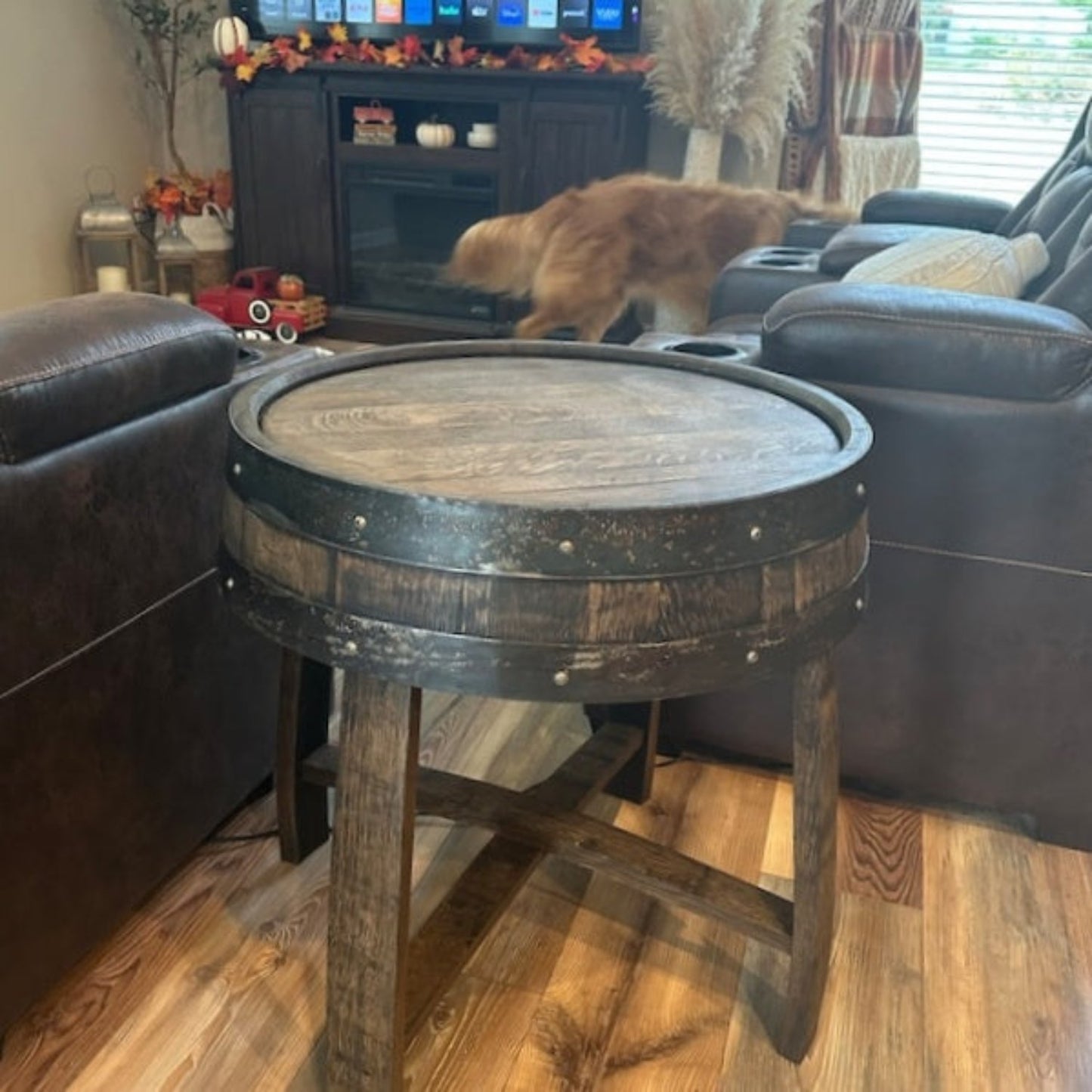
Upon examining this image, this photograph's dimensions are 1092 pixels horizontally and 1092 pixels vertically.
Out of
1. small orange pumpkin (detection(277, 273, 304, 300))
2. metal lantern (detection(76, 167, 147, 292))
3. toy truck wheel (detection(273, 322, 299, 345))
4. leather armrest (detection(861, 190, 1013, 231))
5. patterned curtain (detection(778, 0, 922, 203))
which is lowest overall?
toy truck wheel (detection(273, 322, 299, 345))

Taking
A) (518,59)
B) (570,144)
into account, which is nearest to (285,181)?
(518,59)

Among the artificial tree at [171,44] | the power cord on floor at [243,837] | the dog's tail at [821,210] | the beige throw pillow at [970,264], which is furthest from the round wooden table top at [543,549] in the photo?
the artificial tree at [171,44]

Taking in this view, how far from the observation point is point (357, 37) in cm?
408

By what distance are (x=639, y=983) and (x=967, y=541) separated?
0.70 metres

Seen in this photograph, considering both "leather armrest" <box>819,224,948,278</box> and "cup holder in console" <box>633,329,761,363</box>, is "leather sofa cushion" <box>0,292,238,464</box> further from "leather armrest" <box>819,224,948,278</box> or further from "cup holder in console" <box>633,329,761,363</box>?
"leather armrest" <box>819,224,948,278</box>

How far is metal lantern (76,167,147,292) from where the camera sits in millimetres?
4137

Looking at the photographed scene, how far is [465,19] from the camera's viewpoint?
12.9ft

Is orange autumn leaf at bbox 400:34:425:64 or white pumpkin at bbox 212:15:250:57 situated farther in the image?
white pumpkin at bbox 212:15:250:57

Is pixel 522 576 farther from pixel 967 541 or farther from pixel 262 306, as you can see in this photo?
Answer: pixel 262 306

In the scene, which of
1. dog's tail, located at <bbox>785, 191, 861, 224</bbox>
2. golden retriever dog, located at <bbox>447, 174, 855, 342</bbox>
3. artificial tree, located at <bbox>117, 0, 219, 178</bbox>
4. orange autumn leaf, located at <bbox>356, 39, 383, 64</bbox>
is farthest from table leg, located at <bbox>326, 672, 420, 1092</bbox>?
artificial tree, located at <bbox>117, 0, 219, 178</bbox>

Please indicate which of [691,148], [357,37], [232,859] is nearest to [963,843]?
[232,859]

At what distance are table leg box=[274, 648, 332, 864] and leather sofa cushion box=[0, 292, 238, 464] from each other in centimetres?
35

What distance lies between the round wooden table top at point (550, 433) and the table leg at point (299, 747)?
37 centimetres

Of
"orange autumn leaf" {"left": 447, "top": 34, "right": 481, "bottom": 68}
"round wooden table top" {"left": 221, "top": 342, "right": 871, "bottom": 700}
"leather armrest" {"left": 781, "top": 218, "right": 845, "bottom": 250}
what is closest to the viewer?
"round wooden table top" {"left": 221, "top": 342, "right": 871, "bottom": 700}
